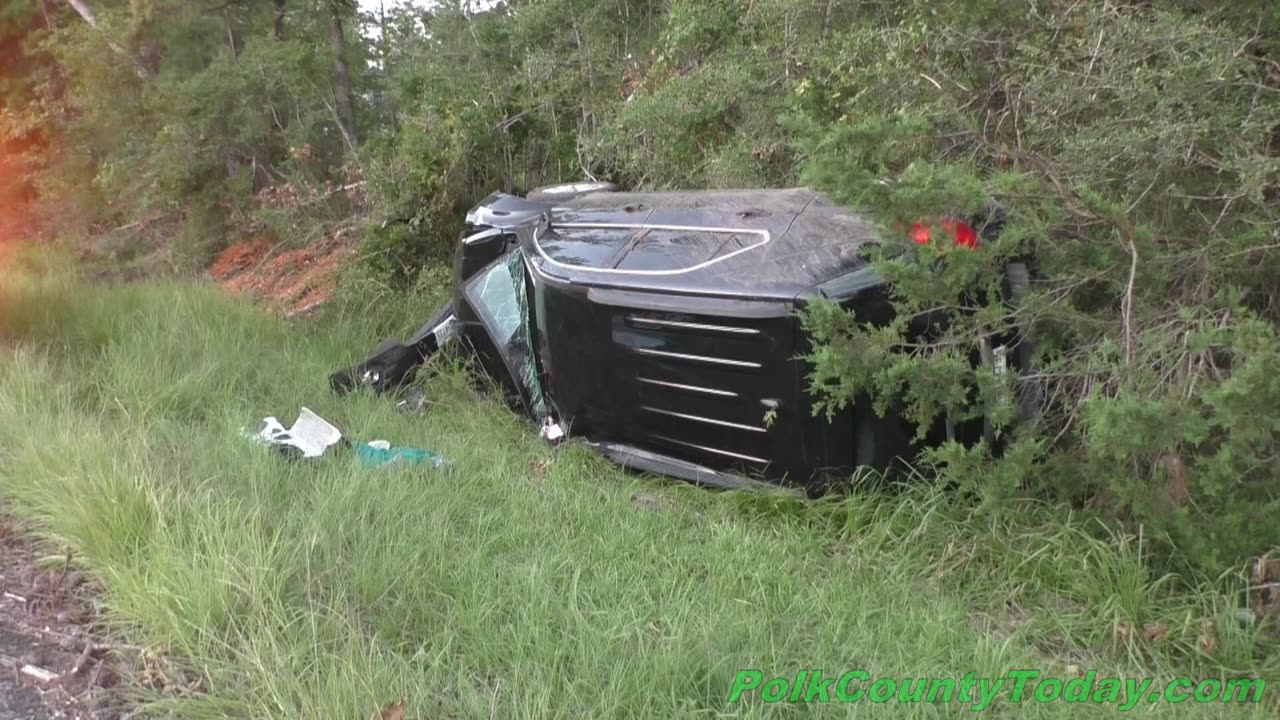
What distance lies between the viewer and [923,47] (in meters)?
4.96

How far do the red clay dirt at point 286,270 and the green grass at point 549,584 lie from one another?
4.68 meters

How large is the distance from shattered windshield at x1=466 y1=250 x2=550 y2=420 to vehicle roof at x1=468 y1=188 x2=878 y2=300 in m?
0.28

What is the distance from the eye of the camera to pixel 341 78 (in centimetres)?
1249

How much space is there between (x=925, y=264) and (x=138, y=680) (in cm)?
280

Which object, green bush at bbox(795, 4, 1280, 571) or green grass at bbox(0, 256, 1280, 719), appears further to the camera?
green bush at bbox(795, 4, 1280, 571)

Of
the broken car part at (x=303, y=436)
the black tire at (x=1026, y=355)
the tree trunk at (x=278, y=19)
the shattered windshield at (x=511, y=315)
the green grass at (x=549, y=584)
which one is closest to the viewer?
the green grass at (x=549, y=584)

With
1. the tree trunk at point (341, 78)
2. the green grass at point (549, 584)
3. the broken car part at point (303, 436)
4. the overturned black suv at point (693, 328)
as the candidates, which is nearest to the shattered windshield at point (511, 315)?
the overturned black suv at point (693, 328)

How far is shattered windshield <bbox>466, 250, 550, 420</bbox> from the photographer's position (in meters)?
5.34

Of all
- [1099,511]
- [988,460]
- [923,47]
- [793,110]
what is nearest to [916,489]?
[988,460]

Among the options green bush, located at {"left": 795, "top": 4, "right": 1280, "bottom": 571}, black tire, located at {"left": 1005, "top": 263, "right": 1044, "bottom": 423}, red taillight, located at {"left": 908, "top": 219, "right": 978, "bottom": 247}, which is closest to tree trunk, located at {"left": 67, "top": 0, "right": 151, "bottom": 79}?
green bush, located at {"left": 795, "top": 4, "right": 1280, "bottom": 571}

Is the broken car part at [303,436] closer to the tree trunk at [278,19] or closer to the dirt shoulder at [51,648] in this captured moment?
the dirt shoulder at [51,648]

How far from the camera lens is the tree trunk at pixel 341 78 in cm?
1236

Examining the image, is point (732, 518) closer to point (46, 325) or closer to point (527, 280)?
point (527, 280)

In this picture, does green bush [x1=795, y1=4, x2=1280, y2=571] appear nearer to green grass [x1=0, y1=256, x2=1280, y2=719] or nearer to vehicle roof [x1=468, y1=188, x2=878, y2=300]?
green grass [x1=0, y1=256, x2=1280, y2=719]
